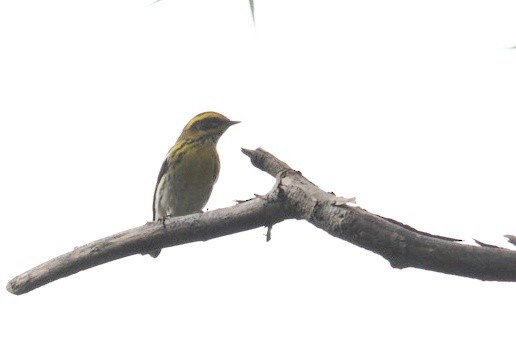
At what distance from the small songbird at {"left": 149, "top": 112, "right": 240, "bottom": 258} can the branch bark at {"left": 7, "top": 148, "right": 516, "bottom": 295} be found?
3506 mm

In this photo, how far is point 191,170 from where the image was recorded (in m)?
7.43

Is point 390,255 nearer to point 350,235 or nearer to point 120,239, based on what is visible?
point 350,235

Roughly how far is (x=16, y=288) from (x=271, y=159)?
4.44 ft

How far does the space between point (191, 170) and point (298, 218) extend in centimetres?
417

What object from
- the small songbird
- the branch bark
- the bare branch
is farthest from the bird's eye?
the bare branch

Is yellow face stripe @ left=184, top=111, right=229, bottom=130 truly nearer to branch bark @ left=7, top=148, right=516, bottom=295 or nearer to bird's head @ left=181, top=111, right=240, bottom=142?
bird's head @ left=181, top=111, right=240, bottom=142

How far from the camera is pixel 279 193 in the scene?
3.32 meters

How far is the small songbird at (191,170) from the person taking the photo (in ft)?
24.4

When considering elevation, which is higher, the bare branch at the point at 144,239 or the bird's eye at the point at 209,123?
the bare branch at the point at 144,239

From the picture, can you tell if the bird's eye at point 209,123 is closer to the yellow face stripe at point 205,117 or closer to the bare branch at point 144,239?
the yellow face stripe at point 205,117

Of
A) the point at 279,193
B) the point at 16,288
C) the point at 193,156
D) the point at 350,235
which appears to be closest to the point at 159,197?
the point at 193,156

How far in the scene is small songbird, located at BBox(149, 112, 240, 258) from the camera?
7441 millimetres

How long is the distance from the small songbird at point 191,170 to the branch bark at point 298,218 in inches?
138

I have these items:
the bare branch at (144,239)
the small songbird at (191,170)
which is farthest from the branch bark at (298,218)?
the small songbird at (191,170)
